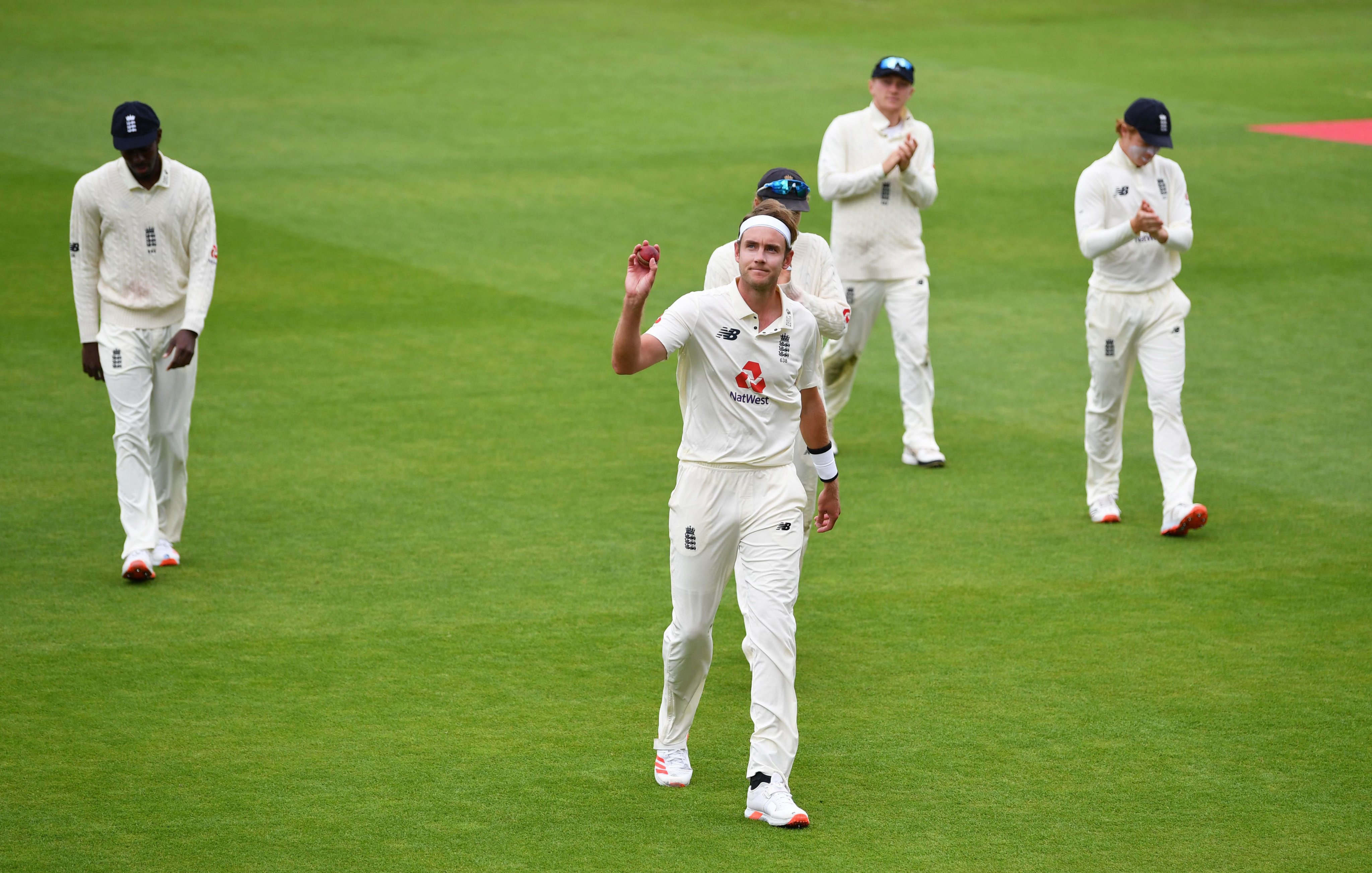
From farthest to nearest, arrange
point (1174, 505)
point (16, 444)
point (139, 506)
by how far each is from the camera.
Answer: point (16, 444)
point (1174, 505)
point (139, 506)

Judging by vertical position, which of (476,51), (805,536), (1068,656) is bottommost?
(1068,656)

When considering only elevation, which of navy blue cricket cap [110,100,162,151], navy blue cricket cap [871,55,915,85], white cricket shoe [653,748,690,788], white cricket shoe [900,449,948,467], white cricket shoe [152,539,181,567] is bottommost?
white cricket shoe [653,748,690,788]

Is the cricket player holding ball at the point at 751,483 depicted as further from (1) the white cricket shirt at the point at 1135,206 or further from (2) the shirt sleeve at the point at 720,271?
(1) the white cricket shirt at the point at 1135,206

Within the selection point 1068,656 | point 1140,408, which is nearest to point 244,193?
point 1140,408

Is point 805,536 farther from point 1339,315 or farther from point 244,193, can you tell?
point 244,193

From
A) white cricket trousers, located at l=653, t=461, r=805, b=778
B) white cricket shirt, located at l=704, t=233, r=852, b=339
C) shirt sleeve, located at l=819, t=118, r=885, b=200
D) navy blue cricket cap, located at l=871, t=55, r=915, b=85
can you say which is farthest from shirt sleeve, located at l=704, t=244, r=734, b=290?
navy blue cricket cap, located at l=871, t=55, r=915, b=85

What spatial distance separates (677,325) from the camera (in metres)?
6.77

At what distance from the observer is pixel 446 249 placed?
19328mm

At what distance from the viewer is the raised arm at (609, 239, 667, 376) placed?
6312mm

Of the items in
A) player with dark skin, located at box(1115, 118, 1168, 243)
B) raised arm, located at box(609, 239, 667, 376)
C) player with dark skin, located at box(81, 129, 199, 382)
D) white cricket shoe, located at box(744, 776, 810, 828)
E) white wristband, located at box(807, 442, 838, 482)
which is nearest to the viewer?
raised arm, located at box(609, 239, 667, 376)

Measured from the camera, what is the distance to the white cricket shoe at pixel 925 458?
12250 millimetres

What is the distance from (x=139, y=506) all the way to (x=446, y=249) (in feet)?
32.9

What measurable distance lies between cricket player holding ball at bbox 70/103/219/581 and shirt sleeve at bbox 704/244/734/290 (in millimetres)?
3358

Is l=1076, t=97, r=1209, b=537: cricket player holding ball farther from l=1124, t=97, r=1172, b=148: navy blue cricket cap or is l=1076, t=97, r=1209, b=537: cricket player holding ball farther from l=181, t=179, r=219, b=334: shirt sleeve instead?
l=181, t=179, r=219, b=334: shirt sleeve
